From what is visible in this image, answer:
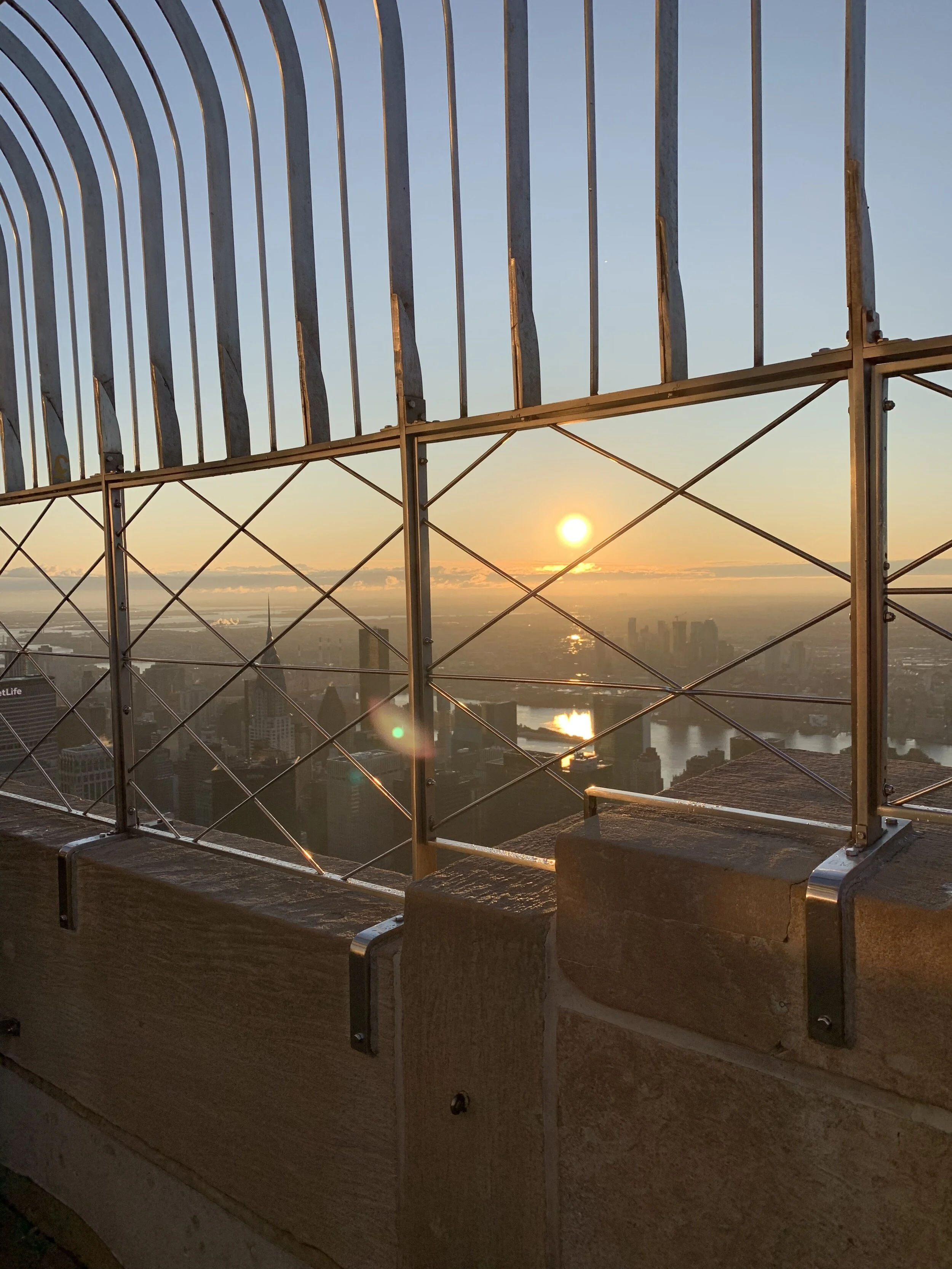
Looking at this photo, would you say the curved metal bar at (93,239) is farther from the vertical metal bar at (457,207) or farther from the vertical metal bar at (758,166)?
the vertical metal bar at (758,166)

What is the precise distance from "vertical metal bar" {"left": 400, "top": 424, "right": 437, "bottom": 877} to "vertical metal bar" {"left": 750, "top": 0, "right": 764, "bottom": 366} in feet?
3.12

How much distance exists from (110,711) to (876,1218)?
9.62 ft

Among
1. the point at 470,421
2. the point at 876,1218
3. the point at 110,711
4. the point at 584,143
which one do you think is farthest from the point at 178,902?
the point at 584,143

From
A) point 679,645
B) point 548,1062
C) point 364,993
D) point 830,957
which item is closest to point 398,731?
point 364,993

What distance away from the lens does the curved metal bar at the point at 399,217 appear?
2.52 metres

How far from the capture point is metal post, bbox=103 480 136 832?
3.46 metres

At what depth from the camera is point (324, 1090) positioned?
244 cm

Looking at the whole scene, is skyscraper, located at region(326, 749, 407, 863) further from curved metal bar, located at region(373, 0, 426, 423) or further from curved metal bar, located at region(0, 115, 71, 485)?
curved metal bar, located at region(0, 115, 71, 485)

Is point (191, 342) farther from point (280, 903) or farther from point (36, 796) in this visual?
point (36, 796)

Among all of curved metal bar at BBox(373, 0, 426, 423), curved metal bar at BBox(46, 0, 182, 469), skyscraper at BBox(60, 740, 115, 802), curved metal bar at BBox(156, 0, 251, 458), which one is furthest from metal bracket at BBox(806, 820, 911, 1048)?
skyscraper at BBox(60, 740, 115, 802)

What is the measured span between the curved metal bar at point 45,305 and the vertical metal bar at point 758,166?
2928 mm

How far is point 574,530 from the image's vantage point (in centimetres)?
267

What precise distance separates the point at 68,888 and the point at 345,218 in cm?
239

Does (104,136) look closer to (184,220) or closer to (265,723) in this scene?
(184,220)
